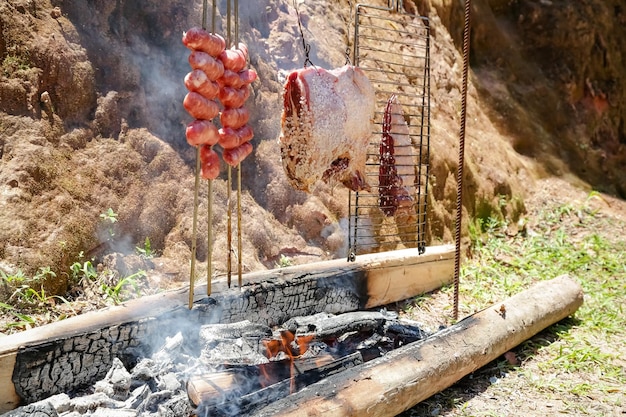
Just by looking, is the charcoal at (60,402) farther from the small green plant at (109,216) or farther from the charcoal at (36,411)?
the small green plant at (109,216)

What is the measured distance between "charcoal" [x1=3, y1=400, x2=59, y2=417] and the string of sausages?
1526 mm

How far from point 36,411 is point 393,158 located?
337 centimetres

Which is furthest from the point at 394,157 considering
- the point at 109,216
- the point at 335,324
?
the point at 109,216

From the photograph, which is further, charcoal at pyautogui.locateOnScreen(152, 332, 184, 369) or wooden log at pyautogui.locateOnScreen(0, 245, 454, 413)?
charcoal at pyautogui.locateOnScreen(152, 332, 184, 369)

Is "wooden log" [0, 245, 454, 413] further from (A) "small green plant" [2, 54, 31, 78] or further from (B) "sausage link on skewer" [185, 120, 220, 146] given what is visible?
(A) "small green plant" [2, 54, 31, 78]

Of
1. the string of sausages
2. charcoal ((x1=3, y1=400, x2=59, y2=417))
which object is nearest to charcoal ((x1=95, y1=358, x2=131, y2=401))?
charcoal ((x1=3, y1=400, x2=59, y2=417))

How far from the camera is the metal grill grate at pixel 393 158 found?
15.8 feet

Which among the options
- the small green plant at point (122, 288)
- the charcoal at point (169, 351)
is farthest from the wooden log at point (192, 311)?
the small green plant at point (122, 288)

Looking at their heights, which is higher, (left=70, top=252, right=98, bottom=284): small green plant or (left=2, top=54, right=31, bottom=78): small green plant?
(left=2, top=54, right=31, bottom=78): small green plant

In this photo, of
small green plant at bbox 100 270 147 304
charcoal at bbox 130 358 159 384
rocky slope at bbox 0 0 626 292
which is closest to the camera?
charcoal at bbox 130 358 159 384

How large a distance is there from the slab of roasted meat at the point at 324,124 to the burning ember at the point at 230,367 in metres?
1.07

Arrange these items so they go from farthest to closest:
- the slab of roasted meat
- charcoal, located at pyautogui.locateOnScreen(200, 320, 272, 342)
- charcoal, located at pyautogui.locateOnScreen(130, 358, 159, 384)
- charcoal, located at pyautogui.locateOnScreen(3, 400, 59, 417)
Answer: the slab of roasted meat → charcoal, located at pyautogui.locateOnScreen(200, 320, 272, 342) → charcoal, located at pyautogui.locateOnScreen(130, 358, 159, 384) → charcoal, located at pyautogui.locateOnScreen(3, 400, 59, 417)

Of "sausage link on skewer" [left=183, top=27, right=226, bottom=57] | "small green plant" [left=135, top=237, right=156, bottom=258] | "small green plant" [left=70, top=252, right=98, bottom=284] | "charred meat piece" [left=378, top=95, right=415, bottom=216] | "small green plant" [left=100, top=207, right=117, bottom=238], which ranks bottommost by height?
"small green plant" [left=70, top=252, right=98, bottom=284]

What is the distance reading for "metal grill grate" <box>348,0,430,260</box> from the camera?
4.80 m
